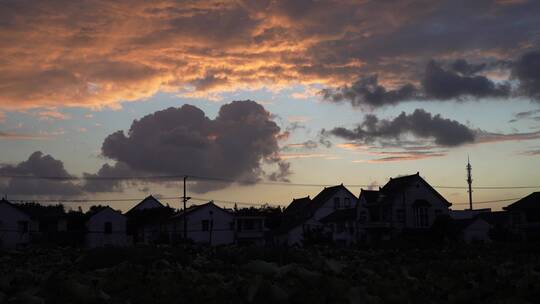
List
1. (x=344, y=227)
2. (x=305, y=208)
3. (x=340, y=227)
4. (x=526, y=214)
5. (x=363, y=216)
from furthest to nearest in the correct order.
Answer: (x=305, y=208) → (x=340, y=227) → (x=344, y=227) → (x=363, y=216) → (x=526, y=214)

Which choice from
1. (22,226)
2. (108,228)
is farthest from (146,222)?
(22,226)

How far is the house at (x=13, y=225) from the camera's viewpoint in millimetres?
83312

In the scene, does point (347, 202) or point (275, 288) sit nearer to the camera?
point (275, 288)

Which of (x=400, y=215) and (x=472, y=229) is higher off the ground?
(x=400, y=215)

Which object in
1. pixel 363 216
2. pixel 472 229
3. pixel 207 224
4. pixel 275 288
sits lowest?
pixel 472 229

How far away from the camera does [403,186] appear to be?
77.9 m

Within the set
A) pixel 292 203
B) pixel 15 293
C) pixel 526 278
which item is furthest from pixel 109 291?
pixel 292 203

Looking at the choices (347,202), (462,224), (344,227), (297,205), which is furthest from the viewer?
(297,205)

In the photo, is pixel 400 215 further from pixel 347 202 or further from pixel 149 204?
pixel 149 204

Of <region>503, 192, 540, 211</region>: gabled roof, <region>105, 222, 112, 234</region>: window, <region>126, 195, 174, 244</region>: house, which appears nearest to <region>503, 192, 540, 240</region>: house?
<region>503, 192, 540, 211</region>: gabled roof

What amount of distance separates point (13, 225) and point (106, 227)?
12.3 meters

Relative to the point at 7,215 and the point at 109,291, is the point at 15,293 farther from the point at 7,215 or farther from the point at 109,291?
the point at 7,215

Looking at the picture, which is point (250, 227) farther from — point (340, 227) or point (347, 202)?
point (340, 227)

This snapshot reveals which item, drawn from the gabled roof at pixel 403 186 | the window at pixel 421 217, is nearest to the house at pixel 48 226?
the gabled roof at pixel 403 186
